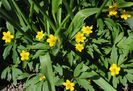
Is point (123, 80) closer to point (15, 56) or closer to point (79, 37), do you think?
point (79, 37)

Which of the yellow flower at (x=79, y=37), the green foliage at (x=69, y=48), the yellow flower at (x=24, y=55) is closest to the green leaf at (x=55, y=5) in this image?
the green foliage at (x=69, y=48)

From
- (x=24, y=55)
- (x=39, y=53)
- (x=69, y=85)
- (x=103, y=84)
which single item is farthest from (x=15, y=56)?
(x=103, y=84)

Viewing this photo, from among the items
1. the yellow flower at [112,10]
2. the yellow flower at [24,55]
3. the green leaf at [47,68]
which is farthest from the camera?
the yellow flower at [112,10]

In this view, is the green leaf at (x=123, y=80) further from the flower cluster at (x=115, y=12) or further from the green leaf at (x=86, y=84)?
the flower cluster at (x=115, y=12)

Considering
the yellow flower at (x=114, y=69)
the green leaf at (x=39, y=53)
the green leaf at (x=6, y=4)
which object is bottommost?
the yellow flower at (x=114, y=69)

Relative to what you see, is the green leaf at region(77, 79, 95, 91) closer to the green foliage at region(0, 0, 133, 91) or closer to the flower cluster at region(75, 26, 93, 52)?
the green foliage at region(0, 0, 133, 91)

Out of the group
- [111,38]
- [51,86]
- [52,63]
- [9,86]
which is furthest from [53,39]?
[9,86]

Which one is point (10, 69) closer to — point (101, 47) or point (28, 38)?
point (28, 38)
